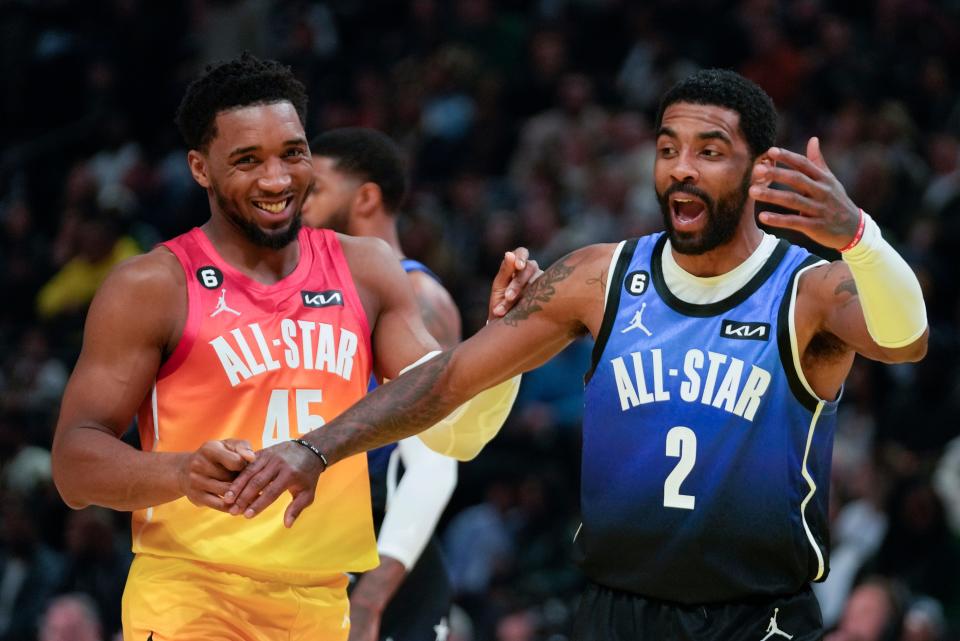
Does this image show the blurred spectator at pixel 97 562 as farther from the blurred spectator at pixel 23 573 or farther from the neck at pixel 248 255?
the neck at pixel 248 255

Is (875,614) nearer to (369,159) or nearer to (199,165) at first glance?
(369,159)

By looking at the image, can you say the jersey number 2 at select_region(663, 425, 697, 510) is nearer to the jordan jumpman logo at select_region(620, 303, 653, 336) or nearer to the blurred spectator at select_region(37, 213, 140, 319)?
the jordan jumpman logo at select_region(620, 303, 653, 336)

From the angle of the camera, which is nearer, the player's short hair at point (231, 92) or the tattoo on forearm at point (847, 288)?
the tattoo on forearm at point (847, 288)

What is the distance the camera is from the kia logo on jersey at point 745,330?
14.8 feet

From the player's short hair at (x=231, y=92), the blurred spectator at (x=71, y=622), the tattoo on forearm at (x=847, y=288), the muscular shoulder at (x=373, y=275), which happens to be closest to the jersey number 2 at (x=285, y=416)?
the muscular shoulder at (x=373, y=275)

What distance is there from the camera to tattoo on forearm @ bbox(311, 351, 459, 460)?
15.3 ft

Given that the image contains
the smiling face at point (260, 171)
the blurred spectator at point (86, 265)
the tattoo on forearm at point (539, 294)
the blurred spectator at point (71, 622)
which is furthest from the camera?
the blurred spectator at point (86, 265)

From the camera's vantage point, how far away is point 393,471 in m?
6.38

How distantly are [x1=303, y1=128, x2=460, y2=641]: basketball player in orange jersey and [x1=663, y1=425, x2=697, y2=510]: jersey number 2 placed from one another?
1.65 metres

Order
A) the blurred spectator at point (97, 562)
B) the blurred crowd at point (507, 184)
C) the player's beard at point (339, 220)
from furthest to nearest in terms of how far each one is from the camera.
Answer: the blurred spectator at point (97, 562) → the blurred crowd at point (507, 184) → the player's beard at point (339, 220)

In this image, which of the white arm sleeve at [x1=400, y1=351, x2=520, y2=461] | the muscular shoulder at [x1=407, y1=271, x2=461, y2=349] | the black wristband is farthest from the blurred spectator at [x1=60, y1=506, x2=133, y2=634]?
the black wristband

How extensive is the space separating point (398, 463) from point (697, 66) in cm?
767

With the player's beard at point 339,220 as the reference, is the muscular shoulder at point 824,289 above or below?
below

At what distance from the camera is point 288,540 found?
475 centimetres
